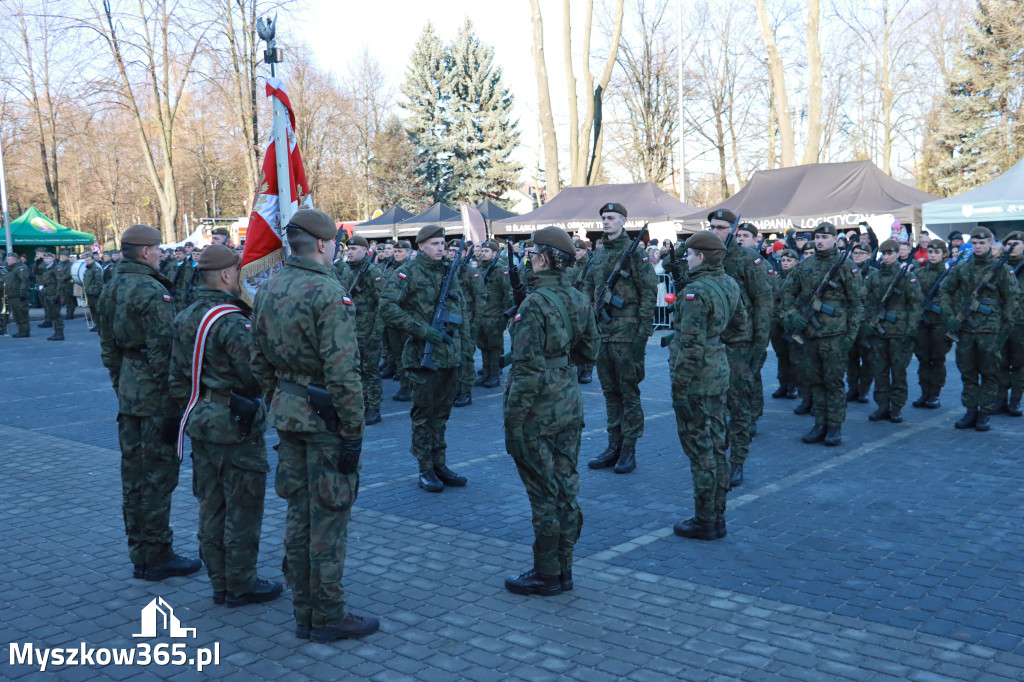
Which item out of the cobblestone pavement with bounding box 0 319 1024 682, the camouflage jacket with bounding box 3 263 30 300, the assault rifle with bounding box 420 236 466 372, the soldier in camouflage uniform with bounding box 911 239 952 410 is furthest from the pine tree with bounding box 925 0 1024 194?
the camouflage jacket with bounding box 3 263 30 300

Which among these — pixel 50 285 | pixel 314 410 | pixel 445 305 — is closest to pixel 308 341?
pixel 314 410

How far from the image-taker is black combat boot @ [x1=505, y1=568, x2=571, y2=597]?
509cm

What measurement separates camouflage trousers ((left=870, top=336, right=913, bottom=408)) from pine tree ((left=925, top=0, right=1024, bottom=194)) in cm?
2753

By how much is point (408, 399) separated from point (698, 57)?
37701 mm

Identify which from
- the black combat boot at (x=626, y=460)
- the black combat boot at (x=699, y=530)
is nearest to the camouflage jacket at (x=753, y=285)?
the black combat boot at (x=626, y=460)

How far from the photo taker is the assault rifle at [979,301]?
9.56 metres

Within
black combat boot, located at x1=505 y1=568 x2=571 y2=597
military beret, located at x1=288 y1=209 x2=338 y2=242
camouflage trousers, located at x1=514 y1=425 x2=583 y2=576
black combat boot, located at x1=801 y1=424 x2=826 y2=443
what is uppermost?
military beret, located at x1=288 y1=209 x2=338 y2=242

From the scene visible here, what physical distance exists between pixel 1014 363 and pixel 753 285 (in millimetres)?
4108

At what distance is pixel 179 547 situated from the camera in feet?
20.0

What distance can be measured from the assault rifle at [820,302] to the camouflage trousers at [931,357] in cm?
237

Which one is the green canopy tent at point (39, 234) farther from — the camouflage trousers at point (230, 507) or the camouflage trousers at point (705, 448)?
the camouflage trousers at point (705, 448)

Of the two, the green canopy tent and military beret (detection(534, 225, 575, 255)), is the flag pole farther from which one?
the green canopy tent

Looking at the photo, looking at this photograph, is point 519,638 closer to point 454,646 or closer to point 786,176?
point 454,646

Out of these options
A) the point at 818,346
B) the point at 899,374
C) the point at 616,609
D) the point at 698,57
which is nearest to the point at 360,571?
the point at 616,609
